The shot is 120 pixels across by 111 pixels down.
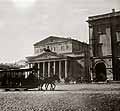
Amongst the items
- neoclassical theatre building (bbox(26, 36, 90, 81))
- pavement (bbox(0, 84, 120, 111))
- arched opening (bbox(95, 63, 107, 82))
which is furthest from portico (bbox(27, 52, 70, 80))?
pavement (bbox(0, 84, 120, 111))

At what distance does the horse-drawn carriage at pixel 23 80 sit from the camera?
65.4 ft

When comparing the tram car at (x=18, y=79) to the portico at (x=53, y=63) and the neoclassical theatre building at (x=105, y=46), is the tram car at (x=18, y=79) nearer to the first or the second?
the neoclassical theatre building at (x=105, y=46)

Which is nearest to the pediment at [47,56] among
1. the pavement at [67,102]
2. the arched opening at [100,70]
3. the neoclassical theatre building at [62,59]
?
the neoclassical theatre building at [62,59]

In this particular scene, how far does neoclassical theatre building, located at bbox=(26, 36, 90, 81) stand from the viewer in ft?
151

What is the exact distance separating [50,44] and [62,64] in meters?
9.43

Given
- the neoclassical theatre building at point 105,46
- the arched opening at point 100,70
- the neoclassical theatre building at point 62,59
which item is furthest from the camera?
the neoclassical theatre building at point 62,59

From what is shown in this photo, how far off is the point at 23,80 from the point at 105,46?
58.8ft

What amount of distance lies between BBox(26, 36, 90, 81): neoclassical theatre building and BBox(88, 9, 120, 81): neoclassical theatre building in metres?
7.65

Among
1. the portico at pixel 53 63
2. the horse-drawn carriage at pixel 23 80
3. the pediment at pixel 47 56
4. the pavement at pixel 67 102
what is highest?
the pediment at pixel 47 56

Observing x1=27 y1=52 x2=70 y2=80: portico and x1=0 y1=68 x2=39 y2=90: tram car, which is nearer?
x1=0 y1=68 x2=39 y2=90: tram car

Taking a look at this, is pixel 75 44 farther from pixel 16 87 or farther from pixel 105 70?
pixel 16 87

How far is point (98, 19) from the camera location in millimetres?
35094

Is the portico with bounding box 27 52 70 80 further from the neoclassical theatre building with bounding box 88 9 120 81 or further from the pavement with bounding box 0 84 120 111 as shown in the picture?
the pavement with bounding box 0 84 120 111

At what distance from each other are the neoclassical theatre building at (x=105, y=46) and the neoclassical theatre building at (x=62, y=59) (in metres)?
7.65
